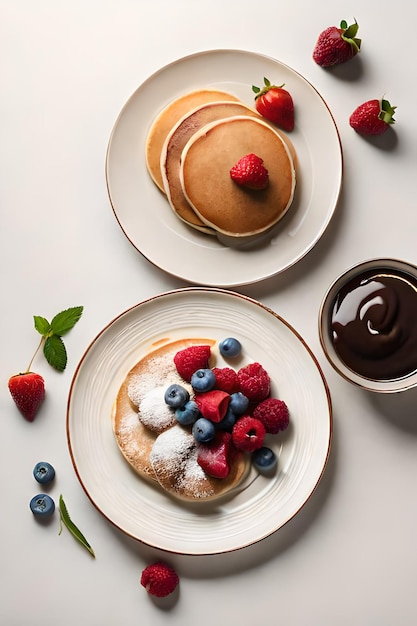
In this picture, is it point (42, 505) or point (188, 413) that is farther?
point (42, 505)

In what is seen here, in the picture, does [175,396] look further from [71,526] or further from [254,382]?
[71,526]

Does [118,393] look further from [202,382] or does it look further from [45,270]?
[45,270]

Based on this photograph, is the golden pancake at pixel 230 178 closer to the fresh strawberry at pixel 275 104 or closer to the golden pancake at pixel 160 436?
the fresh strawberry at pixel 275 104

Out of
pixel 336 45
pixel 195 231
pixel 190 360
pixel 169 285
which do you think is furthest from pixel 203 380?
pixel 336 45

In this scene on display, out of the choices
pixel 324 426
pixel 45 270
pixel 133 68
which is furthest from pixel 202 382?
pixel 133 68

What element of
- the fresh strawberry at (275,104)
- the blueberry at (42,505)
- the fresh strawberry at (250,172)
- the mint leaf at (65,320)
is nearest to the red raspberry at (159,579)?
the blueberry at (42,505)

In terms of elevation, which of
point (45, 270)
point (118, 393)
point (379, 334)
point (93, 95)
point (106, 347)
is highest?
point (93, 95)
